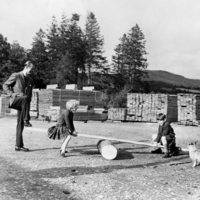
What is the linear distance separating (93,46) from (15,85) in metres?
57.0

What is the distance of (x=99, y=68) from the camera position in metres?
65.9

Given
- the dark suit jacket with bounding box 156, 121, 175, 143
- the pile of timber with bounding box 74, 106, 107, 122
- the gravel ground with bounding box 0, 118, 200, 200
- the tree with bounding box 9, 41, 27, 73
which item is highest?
the tree with bounding box 9, 41, 27, 73

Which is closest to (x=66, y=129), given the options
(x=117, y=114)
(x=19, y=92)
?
(x=19, y=92)

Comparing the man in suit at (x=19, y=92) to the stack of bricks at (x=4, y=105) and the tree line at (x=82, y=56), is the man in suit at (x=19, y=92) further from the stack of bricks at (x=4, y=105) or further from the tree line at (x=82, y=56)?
the tree line at (x=82, y=56)

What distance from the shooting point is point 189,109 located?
18922mm

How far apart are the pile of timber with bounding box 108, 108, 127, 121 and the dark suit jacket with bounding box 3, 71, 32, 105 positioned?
42.9 ft

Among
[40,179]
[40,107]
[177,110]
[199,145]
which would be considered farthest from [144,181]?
[40,107]

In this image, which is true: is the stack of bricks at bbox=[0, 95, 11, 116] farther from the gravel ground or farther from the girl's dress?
the girl's dress

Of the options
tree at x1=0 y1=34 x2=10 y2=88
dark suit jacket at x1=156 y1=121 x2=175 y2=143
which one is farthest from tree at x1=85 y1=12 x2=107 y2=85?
dark suit jacket at x1=156 y1=121 x2=175 y2=143

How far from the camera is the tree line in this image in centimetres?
5684

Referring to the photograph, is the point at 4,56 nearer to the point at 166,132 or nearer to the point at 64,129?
the point at 64,129

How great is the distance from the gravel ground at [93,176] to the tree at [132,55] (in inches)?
2026

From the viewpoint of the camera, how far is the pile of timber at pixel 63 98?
20797mm

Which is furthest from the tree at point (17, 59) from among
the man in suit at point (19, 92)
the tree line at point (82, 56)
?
the man in suit at point (19, 92)
